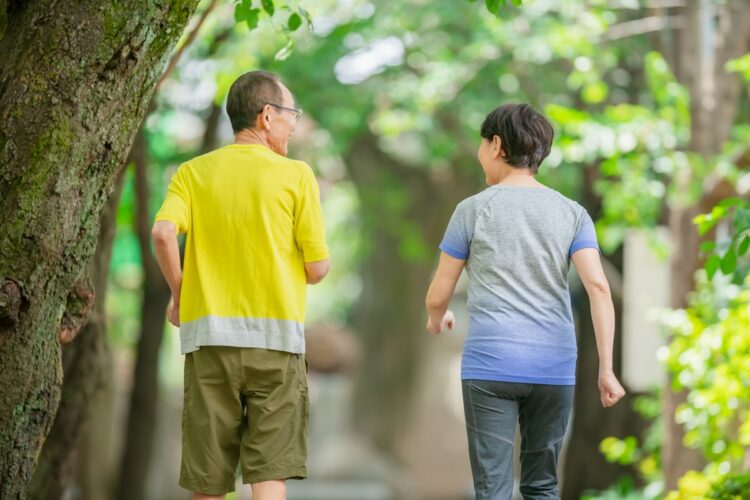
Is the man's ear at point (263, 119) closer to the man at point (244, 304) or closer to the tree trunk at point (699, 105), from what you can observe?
the man at point (244, 304)

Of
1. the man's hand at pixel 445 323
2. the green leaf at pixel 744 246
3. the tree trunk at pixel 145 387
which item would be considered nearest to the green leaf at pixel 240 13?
the man's hand at pixel 445 323

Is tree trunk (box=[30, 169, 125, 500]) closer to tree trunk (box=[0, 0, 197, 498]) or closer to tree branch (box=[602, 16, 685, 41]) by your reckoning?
tree trunk (box=[0, 0, 197, 498])

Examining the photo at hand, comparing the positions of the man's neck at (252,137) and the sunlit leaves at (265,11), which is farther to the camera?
the sunlit leaves at (265,11)

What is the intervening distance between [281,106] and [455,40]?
8.77 m

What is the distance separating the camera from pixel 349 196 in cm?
2356

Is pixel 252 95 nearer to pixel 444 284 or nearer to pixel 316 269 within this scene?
pixel 316 269

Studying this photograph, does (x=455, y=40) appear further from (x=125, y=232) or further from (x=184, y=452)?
(x=184, y=452)

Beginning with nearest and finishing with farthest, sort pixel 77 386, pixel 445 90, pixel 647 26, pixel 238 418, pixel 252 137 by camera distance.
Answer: pixel 238 418, pixel 252 137, pixel 77 386, pixel 647 26, pixel 445 90

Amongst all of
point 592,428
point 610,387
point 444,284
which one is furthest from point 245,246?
point 592,428

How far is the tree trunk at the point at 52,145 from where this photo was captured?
13.3 ft

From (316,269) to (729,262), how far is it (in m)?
1.93

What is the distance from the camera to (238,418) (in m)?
4.29

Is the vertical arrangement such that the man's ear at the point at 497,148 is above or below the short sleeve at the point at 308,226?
above

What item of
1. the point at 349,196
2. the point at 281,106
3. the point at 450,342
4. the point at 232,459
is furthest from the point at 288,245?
the point at 450,342
